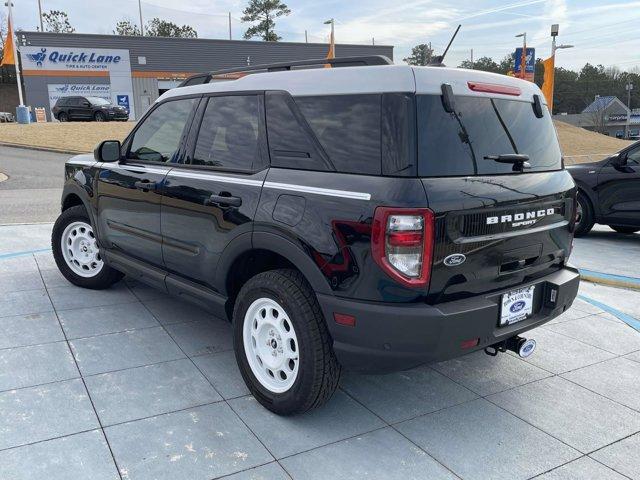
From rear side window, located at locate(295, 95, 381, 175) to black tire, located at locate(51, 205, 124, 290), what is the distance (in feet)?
9.77

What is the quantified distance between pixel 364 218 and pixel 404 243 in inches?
8.7

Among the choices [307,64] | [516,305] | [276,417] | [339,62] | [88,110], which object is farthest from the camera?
[88,110]

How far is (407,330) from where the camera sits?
8.27 feet

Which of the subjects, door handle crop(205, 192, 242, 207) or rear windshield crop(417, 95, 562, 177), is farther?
door handle crop(205, 192, 242, 207)

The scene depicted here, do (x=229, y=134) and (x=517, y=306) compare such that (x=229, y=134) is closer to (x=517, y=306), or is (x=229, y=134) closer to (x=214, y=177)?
(x=214, y=177)

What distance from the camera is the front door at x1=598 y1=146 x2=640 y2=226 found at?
308 inches

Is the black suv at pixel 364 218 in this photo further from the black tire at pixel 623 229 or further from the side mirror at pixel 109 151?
the black tire at pixel 623 229

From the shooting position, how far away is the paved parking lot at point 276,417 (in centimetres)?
264

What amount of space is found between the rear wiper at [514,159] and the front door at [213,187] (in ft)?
4.18

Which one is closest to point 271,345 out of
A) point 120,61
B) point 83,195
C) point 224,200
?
point 224,200

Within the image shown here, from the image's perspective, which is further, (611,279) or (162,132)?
(611,279)

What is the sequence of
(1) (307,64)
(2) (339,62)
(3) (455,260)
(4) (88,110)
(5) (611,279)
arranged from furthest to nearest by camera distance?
(4) (88,110)
(5) (611,279)
(1) (307,64)
(2) (339,62)
(3) (455,260)

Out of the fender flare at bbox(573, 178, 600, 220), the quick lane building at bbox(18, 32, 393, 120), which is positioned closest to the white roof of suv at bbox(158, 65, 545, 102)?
the fender flare at bbox(573, 178, 600, 220)

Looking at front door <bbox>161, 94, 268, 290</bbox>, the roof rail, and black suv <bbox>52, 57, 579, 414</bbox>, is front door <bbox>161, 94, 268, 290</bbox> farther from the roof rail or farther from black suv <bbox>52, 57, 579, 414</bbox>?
the roof rail
